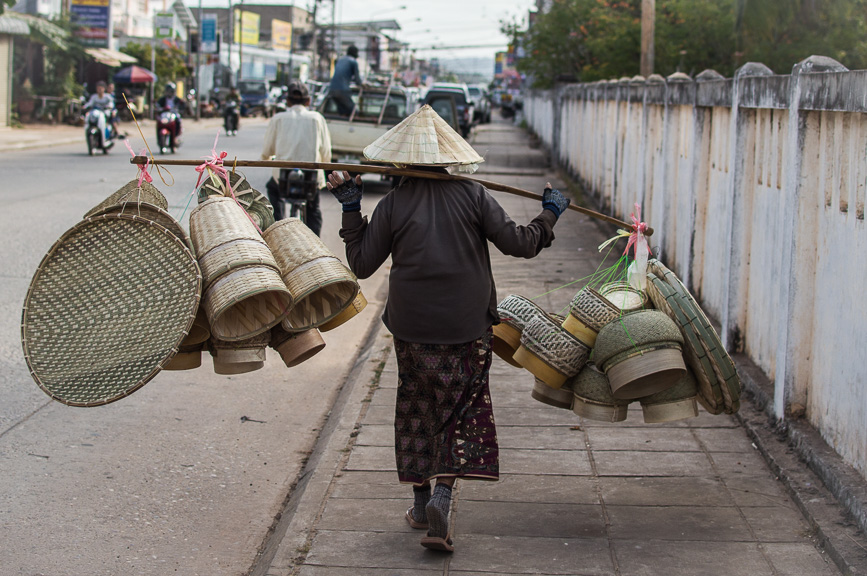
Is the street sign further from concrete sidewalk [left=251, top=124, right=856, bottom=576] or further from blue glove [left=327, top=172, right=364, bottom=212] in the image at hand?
blue glove [left=327, top=172, right=364, bottom=212]

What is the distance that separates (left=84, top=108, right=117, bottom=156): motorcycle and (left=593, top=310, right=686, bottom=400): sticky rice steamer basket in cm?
1953

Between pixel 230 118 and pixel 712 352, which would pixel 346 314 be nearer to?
pixel 712 352

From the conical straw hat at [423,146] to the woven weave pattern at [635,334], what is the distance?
851mm

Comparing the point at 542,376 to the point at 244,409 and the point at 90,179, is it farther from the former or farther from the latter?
the point at 90,179

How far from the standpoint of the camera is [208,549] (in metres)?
4.11

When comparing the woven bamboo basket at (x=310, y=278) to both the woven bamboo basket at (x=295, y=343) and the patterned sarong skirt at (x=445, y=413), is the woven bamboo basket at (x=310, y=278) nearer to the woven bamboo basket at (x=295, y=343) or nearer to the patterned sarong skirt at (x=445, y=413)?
the woven bamboo basket at (x=295, y=343)

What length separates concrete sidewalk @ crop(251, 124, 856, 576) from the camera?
3.70 metres

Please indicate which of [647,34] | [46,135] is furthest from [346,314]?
[46,135]

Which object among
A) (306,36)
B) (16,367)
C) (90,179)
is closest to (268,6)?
(306,36)

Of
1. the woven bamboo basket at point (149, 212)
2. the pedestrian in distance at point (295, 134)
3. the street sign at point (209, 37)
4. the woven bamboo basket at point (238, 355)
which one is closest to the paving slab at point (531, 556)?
the woven bamboo basket at point (238, 355)

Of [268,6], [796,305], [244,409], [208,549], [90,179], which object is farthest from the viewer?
[268,6]

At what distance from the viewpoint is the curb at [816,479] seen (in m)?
3.71

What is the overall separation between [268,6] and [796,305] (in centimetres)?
11227

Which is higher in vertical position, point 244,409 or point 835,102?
point 835,102
